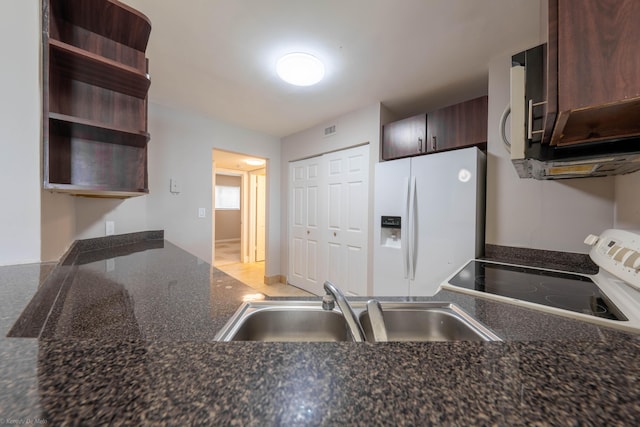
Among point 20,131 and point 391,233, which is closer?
point 20,131

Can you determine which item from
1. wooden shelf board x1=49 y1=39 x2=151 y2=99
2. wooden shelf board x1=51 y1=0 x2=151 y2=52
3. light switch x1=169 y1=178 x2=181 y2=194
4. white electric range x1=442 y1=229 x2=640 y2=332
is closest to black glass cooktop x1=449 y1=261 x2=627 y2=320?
white electric range x1=442 y1=229 x2=640 y2=332

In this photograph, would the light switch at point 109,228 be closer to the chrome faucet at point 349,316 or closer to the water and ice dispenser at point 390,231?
the chrome faucet at point 349,316

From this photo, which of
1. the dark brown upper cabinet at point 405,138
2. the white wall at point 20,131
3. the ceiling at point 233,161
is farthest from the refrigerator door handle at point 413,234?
the ceiling at point 233,161

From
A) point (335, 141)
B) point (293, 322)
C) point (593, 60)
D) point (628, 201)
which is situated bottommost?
point (293, 322)

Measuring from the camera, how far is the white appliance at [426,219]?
181 cm

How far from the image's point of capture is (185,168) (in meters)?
2.80

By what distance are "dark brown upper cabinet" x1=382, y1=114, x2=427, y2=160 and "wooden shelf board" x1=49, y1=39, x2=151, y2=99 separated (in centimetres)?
205

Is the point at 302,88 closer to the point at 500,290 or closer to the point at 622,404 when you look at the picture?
the point at 500,290

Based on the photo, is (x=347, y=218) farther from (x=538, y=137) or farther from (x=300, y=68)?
(x=538, y=137)

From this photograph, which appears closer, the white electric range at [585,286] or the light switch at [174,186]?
the white electric range at [585,286]

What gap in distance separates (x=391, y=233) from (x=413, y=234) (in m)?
0.30

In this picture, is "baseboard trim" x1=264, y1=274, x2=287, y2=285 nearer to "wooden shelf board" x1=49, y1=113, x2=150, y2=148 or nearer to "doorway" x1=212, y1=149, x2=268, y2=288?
"doorway" x1=212, y1=149, x2=268, y2=288

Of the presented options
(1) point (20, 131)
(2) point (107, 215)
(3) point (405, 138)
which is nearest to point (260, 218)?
(2) point (107, 215)

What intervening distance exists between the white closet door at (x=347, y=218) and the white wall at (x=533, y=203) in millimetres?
1174
